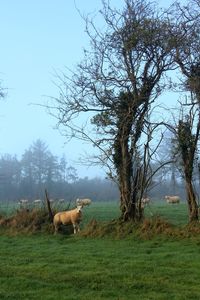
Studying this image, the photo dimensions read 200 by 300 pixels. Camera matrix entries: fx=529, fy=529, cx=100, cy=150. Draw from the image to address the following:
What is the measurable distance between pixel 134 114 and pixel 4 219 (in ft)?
28.1

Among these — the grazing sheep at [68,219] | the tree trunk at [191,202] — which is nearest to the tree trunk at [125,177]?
the grazing sheep at [68,219]

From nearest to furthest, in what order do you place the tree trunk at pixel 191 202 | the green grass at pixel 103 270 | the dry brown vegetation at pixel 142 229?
1. the green grass at pixel 103 270
2. the dry brown vegetation at pixel 142 229
3. the tree trunk at pixel 191 202

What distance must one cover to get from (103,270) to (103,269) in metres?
0.16

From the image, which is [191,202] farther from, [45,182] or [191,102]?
[45,182]

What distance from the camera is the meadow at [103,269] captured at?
10312 millimetres

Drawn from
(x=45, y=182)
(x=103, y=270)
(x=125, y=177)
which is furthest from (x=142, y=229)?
(x=45, y=182)

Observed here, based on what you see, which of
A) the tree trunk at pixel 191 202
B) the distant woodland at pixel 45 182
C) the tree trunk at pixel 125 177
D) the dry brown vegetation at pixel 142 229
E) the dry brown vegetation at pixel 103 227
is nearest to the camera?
the dry brown vegetation at pixel 142 229

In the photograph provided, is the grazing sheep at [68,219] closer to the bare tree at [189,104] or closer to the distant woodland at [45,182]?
the bare tree at [189,104]

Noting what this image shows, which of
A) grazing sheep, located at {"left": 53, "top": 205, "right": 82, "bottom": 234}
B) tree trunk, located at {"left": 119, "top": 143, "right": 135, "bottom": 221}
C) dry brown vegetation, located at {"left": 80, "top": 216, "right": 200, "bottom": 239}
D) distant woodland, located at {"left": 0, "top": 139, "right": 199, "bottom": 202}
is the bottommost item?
dry brown vegetation, located at {"left": 80, "top": 216, "right": 200, "bottom": 239}

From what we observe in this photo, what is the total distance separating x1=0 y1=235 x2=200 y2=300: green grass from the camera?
33.8 feet

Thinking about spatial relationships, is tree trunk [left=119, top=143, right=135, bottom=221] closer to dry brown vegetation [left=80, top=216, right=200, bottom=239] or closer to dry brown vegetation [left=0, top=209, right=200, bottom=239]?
dry brown vegetation [left=0, top=209, right=200, bottom=239]

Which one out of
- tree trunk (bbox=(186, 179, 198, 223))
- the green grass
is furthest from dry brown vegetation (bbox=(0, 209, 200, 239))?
tree trunk (bbox=(186, 179, 198, 223))

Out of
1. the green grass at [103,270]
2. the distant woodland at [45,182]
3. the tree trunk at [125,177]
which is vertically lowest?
the green grass at [103,270]

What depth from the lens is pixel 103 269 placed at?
12.8 metres
